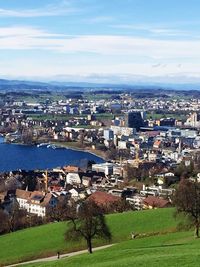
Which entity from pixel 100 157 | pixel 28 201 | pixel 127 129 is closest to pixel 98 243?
pixel 28 201

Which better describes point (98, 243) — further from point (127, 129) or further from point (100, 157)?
point (127, 129)

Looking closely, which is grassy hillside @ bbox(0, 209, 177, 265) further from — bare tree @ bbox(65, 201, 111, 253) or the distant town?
the distant town

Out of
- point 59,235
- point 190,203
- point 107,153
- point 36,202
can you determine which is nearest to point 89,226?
point 190,203

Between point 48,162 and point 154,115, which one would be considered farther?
point 154,115

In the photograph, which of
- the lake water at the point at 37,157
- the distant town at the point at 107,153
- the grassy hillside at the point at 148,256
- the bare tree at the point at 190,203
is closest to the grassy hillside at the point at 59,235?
the grassy hillside at the point at 148,256

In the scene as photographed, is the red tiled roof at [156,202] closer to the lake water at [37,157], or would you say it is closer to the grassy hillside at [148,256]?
the grassy hillside at [148,256]

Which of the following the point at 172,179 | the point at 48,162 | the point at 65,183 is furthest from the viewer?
the point at 48,162
